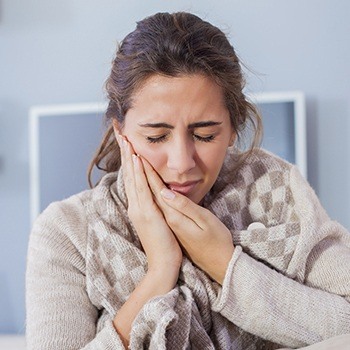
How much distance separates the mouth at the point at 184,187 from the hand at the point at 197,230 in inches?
0.7

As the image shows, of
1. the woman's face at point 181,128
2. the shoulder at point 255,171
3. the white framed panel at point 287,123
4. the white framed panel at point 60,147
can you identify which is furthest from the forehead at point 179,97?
the white framed panel at point 60,147

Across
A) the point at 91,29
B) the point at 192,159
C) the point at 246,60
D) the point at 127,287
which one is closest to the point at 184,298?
the point at 127,287

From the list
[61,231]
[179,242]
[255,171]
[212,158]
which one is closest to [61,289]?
[61,231]

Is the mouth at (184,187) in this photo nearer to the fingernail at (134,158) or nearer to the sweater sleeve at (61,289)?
the fingernail at (134,158)

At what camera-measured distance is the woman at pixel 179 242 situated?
122cm

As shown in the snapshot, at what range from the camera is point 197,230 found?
4.13 feet

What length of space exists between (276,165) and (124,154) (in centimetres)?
31

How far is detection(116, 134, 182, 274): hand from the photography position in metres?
1.27

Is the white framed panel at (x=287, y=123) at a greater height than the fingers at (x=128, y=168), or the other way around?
the white framed panel at (x=287, y=123)

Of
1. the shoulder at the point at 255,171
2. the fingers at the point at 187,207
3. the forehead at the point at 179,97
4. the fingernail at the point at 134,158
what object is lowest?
the fingers at the point at 187,207

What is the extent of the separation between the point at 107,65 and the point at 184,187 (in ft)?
5.55

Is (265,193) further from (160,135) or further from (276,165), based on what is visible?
(160,135)

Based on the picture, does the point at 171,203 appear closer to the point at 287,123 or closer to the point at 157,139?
the point at 157,139

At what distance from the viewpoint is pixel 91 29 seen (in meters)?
2.94
